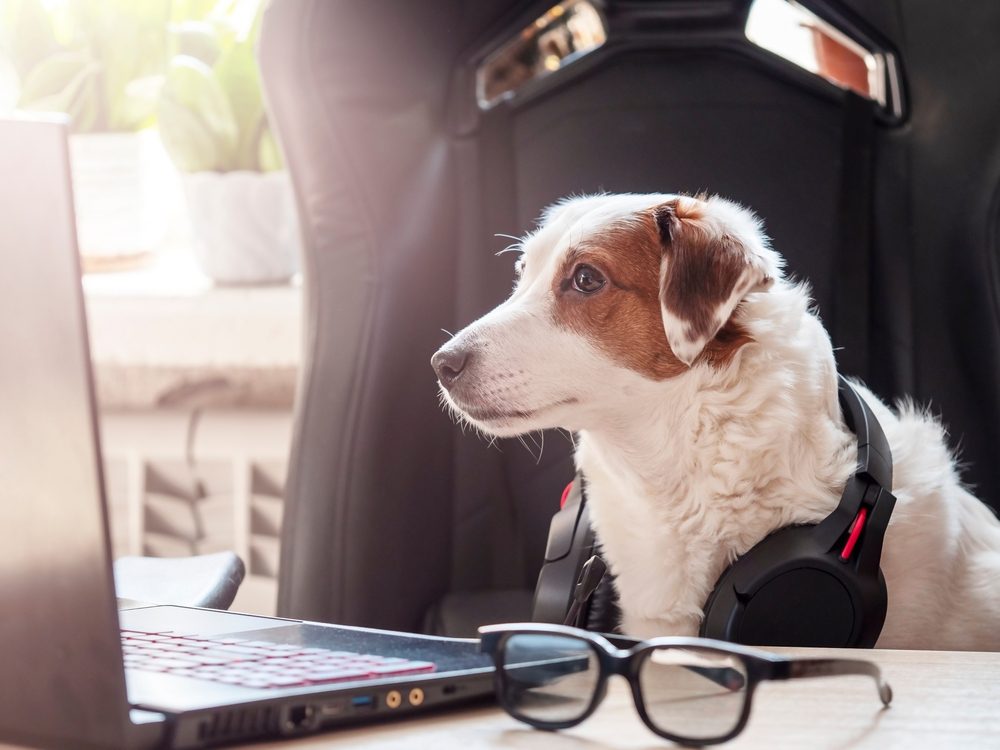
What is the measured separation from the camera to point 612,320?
1104 mm

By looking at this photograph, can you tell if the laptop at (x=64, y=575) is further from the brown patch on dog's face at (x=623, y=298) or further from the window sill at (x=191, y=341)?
the window sill at (x=191, y=341)

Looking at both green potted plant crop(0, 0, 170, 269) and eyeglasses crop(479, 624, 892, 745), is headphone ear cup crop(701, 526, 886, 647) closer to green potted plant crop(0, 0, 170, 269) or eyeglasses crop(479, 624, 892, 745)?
eyeglasses crop(479, 624, 892, 745)

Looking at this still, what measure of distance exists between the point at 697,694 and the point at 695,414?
55 centimetres

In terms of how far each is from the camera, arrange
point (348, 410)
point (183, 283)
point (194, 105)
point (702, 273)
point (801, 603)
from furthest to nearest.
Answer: point (183, 283) < point (194, 105) < point (348, 410) < point (702, 273) < point (801, 603)

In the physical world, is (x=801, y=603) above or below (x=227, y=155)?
below

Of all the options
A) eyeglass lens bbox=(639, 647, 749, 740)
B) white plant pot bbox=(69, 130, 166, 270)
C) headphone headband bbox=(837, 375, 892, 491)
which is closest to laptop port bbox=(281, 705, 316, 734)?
eyeglass lens bbox=(639, 647, 749, 740)

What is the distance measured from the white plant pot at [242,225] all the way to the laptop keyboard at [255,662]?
4.44 ft

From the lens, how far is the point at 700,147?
135 cm

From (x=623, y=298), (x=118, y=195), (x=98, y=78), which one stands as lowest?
(x=623, y=298)

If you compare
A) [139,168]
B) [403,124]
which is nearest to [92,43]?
[139,168]

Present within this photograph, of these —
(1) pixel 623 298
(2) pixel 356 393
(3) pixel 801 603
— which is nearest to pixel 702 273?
(1) pixel 623 298

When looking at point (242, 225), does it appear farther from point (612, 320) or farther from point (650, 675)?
point (650, 675)

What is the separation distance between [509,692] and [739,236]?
0.66m

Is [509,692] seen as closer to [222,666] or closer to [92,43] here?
[222,666]
